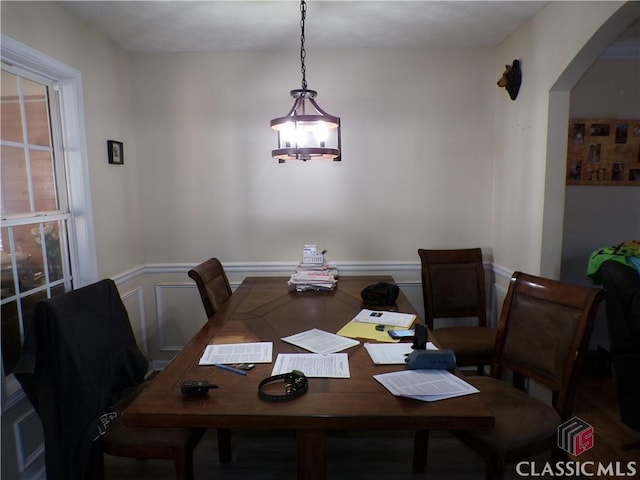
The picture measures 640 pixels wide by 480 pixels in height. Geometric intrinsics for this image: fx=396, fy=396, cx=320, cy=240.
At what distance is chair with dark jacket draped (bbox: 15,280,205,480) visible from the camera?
1543 mm

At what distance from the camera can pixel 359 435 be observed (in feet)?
7.64

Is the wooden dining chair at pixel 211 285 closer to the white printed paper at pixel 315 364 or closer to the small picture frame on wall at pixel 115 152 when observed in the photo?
the white printed paper at pixel 315 364

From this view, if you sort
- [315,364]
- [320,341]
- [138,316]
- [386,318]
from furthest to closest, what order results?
1. [138,316]
2. [386,318]
3. [320,341]
4. [315,364]

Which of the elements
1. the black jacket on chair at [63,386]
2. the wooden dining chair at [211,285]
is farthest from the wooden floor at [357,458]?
the wooden dining chair at [211,285]

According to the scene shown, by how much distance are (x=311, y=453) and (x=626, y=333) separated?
6.01 ft

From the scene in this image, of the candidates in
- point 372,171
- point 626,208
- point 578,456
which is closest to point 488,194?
point 372,171

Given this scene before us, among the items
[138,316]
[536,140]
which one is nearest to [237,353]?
[138,316]

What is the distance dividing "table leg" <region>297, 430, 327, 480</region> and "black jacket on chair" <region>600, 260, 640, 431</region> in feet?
5.82

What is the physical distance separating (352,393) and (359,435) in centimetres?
127

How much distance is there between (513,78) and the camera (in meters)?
2.58

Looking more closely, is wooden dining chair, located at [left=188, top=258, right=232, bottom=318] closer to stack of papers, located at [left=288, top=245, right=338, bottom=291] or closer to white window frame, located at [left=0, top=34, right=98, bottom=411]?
stack of papers, located at [left=288, top=245, right=338, bottom=291]

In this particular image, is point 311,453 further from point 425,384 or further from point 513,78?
point 513,78

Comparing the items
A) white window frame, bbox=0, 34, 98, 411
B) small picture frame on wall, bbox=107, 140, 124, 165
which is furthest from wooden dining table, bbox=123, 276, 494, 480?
small picture frame on wall, bbox=107, 140, 124, 165

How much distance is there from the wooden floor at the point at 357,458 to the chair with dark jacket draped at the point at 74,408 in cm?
55
